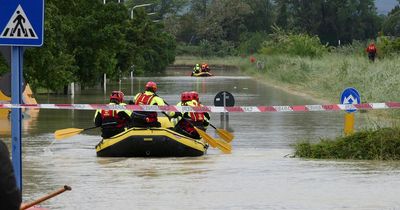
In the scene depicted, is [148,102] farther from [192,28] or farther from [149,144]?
[192,28]

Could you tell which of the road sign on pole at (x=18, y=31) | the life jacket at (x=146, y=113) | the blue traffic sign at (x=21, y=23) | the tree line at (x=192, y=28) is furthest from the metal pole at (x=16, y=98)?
the tree line at (x=192, y=28)

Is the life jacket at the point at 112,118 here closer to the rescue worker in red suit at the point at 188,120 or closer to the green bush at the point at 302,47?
the rescue worker in red suit at the point at 188,120

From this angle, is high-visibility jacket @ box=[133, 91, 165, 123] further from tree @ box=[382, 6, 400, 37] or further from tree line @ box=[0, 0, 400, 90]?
tree @ box=[382, 6, 400, 37]

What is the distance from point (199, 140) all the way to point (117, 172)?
13.1 ft

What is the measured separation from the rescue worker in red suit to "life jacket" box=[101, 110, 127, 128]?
37.3 inches

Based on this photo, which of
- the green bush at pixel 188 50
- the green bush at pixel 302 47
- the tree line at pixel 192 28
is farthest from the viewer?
the green bush at pixel 188 50

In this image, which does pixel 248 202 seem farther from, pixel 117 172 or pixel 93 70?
pixel 93 70

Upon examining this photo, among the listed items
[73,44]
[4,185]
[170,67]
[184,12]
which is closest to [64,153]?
[4,185]

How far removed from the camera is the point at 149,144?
1806 centimetres

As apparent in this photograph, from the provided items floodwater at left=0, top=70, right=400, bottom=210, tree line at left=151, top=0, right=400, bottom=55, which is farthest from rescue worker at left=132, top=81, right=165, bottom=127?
tree line at left=151, top=0, right=400, bottom=55

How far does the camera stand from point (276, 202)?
38.2ft

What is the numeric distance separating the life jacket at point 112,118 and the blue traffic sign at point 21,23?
863cm

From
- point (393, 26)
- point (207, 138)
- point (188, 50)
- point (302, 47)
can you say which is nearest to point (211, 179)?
point (207, 138)

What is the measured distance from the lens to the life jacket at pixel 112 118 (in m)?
→ 19.3
